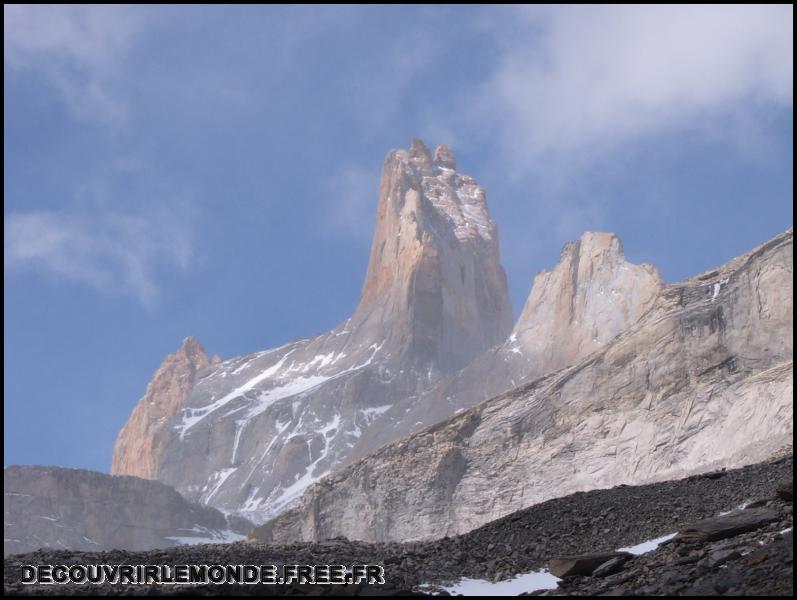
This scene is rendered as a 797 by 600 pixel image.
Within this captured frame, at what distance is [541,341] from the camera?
158 meters

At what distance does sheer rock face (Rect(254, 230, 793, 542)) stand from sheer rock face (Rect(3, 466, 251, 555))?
57306mm

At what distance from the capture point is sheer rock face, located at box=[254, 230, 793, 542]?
7150 centimetres

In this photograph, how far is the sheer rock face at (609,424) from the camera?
235ft

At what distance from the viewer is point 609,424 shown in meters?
77.6

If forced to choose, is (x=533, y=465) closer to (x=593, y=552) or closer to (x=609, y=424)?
(x=609, y=424)

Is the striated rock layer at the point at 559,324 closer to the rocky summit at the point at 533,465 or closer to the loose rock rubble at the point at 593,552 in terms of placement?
the rocky summit at the point at 533,465

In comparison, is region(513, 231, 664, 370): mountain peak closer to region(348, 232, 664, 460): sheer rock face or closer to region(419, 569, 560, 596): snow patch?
region(348, 232, 664, 460): sheer rock face

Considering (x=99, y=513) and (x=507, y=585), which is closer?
(x=507, y=585)

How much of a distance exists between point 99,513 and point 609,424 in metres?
83.5

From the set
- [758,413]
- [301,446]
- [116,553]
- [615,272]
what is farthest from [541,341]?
[116,553]

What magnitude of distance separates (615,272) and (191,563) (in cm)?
12281

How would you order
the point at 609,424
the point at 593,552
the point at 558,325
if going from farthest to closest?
the point at 558,325 < the point at 609,424 < the point at 593,552

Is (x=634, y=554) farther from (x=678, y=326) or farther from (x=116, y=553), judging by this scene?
(x=678, y=326)

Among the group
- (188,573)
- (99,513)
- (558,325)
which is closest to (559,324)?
(558,325)
